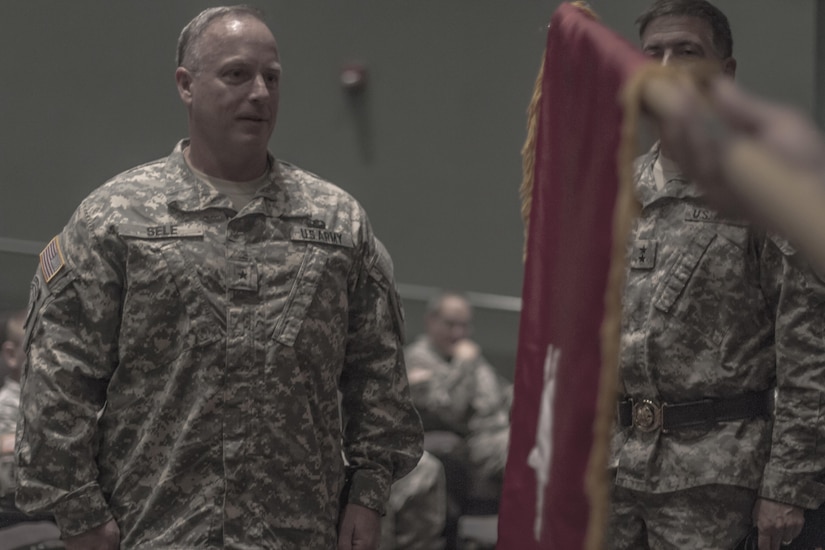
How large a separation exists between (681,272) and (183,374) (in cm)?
93

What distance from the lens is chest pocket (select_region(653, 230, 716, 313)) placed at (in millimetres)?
2465

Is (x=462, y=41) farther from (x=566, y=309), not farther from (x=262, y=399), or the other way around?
(x=566, y=309)

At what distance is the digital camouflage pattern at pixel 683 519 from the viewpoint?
94.7 inches

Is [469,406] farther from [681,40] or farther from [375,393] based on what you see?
[681,40]

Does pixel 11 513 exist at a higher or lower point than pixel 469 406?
lower

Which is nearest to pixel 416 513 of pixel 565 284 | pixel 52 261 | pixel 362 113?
pixel 52 261

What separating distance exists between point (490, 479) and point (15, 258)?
2423 mm

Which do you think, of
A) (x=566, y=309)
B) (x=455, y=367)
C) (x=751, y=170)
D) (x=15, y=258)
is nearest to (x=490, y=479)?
(x=455, y=367)

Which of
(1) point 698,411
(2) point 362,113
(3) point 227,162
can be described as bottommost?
(1) point 698,411

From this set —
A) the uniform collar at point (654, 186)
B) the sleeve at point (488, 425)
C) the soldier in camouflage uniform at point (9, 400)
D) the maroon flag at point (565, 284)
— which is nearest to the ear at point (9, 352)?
the soldier in camouflage uniform at point (9, 400)

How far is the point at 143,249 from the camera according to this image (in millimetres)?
2340

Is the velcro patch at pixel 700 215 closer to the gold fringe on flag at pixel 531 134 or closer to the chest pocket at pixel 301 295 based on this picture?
the gold fringe on flag at pixel 531 134

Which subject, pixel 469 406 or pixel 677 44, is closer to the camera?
pixel 677 44

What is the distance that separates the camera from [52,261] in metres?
2.41
